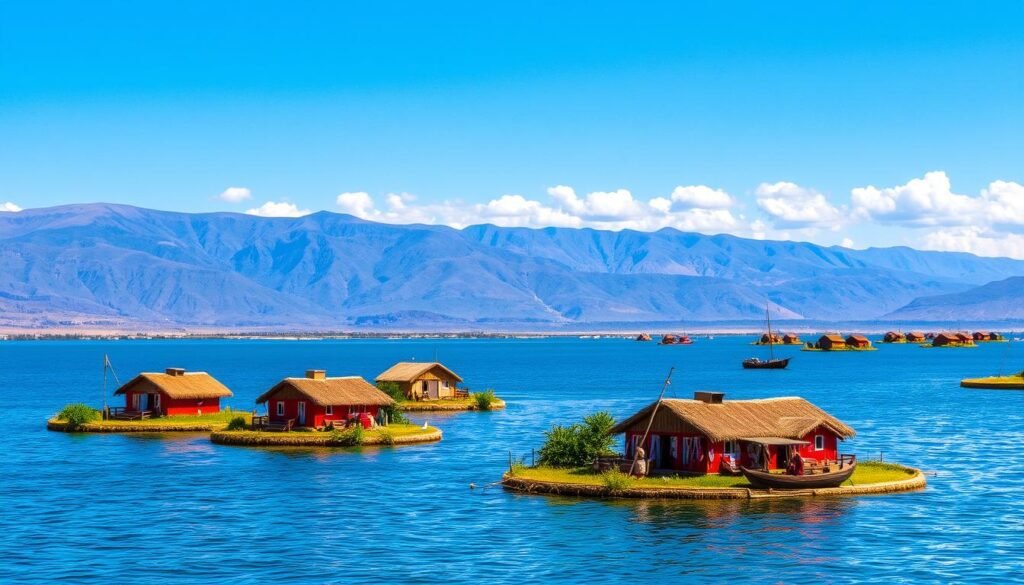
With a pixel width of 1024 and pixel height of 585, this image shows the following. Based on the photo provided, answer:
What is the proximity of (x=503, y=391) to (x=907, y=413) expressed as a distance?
53.0m

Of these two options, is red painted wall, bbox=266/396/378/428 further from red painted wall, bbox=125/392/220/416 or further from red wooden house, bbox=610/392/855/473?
red wooden house, bbox=610/392/855/473

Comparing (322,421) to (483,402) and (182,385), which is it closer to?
(182,385)

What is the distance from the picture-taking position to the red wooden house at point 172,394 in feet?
333

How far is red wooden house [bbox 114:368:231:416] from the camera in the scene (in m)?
101

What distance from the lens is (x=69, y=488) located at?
66.7 m

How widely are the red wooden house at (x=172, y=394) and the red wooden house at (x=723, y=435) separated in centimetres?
4703

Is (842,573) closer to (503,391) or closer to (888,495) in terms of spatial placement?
(888,495)

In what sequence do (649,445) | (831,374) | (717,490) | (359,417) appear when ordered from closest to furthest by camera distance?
1. (717,490)
2. (649,445)
3. (359,417)
4. (831,374)

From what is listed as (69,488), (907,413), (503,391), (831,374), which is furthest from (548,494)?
(831,374)

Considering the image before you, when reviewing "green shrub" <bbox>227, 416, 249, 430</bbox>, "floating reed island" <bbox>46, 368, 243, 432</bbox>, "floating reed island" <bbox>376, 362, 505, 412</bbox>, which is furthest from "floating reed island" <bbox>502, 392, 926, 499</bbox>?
"floating reed island" <bbox>376, 362, 505, 412</bbox>

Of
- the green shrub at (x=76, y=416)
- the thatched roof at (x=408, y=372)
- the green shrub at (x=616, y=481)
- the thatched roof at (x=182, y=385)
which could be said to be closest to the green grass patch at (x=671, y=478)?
the green shrub at (x=616, y=481)

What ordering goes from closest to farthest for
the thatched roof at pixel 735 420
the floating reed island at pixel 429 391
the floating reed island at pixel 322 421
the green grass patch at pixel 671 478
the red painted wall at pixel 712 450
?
the green grass patch at pixel 671 478 → the thatched roof at pixel 735 420 → the red painted wall at pixel 712 450 → the floating reed island at pixel 322 421 → the floating reed island at pixel 429 391

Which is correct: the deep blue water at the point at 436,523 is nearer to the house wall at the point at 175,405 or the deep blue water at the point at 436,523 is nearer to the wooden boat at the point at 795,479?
the wooden boat at the point at 795,479

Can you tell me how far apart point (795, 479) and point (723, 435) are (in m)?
3.81
